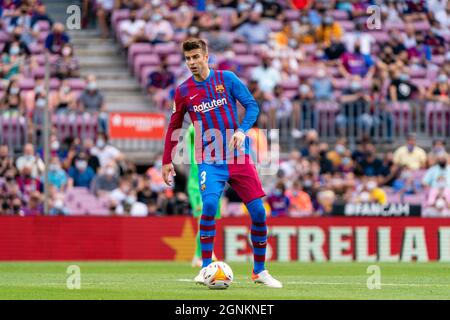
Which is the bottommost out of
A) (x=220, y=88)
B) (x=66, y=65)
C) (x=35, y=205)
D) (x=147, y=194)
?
(x=35, y=205)

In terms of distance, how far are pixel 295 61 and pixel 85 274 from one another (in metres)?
13.5

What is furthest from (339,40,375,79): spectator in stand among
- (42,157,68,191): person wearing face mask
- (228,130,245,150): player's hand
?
(228,130,245,150): player's hand

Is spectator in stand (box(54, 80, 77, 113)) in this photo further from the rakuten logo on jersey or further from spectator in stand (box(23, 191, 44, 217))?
the rakuten logo on jersey

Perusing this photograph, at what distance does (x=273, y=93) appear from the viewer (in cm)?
2923

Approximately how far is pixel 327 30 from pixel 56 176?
8611 mm

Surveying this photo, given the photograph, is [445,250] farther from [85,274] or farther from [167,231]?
[85,274]

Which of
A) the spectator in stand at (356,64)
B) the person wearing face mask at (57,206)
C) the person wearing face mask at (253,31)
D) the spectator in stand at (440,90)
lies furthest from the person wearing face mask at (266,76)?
the person wearing face mask at (57,206)

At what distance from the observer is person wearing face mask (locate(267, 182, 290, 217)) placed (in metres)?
26.2

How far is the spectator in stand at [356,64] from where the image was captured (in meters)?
30.2

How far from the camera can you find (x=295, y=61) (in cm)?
3044

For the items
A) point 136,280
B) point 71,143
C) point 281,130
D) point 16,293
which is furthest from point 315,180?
point 16,293

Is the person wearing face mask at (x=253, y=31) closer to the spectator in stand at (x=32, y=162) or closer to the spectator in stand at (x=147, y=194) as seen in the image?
→ the spectator in stand at (x=147, y=194)

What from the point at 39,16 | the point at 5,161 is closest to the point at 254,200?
the point at 5,161

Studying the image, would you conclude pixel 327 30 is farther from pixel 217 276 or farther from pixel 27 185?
pixel 217 276
